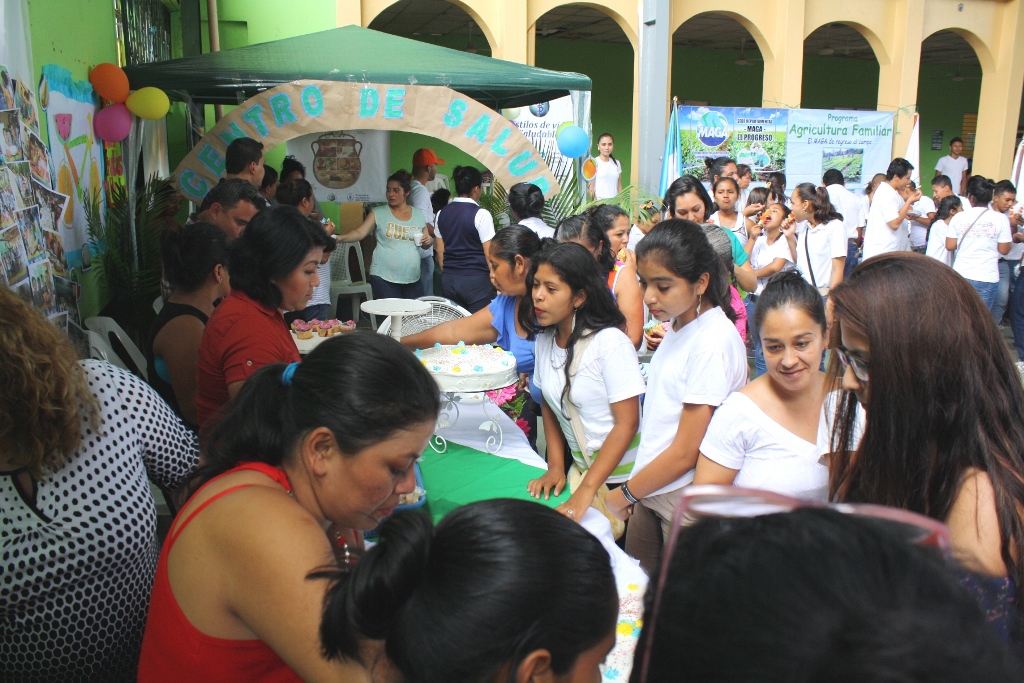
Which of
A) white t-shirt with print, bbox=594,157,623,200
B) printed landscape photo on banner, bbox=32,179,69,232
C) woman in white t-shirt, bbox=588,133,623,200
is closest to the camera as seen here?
printed landscape photo on banner, bbox=32,179,69,232

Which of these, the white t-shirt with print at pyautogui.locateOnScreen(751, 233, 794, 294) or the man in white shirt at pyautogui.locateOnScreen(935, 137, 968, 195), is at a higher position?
the man in white shirt at pyautogui.locateOnScreen(935, 137, 968, 195)

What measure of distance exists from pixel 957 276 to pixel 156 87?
229 inches

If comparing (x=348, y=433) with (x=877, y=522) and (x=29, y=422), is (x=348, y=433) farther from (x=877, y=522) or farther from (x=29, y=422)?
(x=877, y=522)

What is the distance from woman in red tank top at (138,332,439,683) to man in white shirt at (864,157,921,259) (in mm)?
7506

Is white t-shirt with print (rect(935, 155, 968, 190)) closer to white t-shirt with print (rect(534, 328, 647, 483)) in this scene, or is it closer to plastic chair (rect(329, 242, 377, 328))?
plastic chair (rect(329, 242, 377, 328))

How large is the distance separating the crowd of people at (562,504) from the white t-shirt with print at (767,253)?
353 centimetres

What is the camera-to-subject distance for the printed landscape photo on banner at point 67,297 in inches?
142

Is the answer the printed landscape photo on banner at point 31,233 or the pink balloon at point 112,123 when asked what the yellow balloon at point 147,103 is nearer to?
the pink balloon at point 112,123

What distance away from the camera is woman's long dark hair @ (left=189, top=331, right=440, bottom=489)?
1247mm

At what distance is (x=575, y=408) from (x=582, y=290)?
40cm

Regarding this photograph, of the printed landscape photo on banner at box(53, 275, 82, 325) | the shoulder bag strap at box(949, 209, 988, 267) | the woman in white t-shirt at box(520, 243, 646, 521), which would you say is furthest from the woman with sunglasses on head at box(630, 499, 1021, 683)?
the shoulder bag strap at box(949, 209, 988, 267)

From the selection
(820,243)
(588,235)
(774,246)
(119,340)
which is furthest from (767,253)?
(119,340)

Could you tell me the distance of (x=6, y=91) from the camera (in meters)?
2.93

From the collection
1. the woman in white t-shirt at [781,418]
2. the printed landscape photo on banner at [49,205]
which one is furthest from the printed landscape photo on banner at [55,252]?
the woman in white t-shirt at [781,418]
